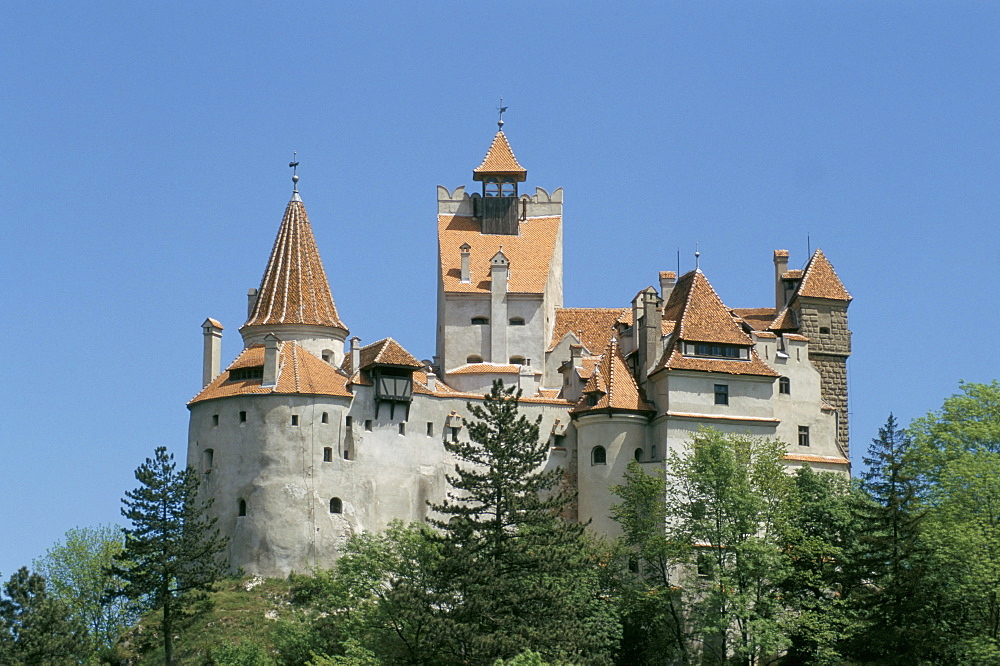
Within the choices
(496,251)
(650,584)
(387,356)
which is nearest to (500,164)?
(496,251)

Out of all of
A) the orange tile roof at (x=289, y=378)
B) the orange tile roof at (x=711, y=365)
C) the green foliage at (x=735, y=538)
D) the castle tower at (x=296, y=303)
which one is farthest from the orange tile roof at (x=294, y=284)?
the green foliage at (x=735, y=538)

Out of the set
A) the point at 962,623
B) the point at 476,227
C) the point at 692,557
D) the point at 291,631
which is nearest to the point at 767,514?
the point at 692,557

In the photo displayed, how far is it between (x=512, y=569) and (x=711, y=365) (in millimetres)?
21236

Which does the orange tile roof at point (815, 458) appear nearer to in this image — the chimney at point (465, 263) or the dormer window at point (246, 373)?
the chimney at point (465, 263)

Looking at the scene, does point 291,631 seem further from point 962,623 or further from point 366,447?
point 962,623

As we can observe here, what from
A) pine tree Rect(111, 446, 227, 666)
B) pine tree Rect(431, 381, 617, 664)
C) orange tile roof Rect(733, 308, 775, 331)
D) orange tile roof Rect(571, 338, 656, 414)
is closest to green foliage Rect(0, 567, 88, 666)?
pine tree Rect(111, 446, 227, 666)

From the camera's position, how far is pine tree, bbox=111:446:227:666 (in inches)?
3260

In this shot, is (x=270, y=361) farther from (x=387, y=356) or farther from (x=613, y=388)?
(x=613, y=388)

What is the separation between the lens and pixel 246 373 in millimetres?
94500

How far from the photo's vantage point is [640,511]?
3433 inches

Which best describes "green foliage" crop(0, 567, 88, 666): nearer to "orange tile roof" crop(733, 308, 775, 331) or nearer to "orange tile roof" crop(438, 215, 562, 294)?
"orange tile roof" crop(438, 215, 562, 294)

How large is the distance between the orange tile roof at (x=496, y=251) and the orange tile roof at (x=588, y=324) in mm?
3095

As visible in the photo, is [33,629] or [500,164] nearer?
[33,629]

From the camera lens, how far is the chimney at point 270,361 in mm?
93375
